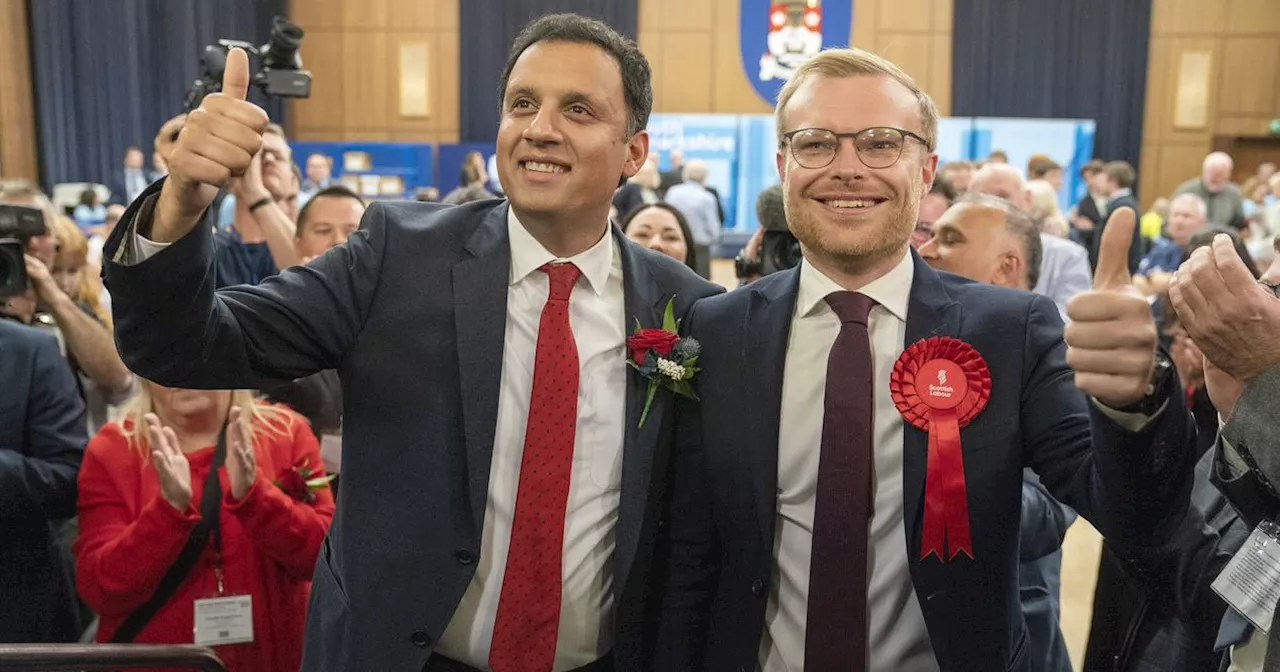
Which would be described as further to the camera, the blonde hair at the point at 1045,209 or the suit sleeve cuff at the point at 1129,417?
the blonde hair at the point at 1045,209

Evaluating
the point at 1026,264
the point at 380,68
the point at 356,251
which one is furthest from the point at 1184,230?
the point at 380,68

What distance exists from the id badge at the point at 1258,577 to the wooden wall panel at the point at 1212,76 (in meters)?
13.5

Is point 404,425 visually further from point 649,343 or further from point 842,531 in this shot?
point 842,531

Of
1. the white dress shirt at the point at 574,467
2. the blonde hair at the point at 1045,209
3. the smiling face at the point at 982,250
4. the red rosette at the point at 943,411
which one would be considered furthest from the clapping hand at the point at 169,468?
the blonde hair at the point at 1045,209

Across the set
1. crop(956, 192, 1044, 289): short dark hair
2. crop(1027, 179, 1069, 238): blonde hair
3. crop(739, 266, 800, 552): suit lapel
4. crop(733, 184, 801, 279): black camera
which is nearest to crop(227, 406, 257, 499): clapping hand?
crop(739, 266, 800, 552): suit lapel

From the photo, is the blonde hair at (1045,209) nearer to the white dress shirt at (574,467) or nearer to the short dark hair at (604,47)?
the short dark hair at (604,47)

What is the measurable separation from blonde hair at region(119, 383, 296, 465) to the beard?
111 centimetres

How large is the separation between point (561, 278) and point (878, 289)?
0.48 meters

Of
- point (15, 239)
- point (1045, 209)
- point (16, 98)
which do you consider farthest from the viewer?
point (16, 98)

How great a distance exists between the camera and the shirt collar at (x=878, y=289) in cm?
160

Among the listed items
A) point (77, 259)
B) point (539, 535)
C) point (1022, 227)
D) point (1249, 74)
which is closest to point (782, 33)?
point (1249, 74)

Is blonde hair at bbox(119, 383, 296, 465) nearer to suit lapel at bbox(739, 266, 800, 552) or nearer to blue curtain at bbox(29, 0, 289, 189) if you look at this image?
suit lapel at bbox(739, 266, 800, 552)

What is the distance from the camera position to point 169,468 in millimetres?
1891

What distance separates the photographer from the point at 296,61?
3.38 meters
